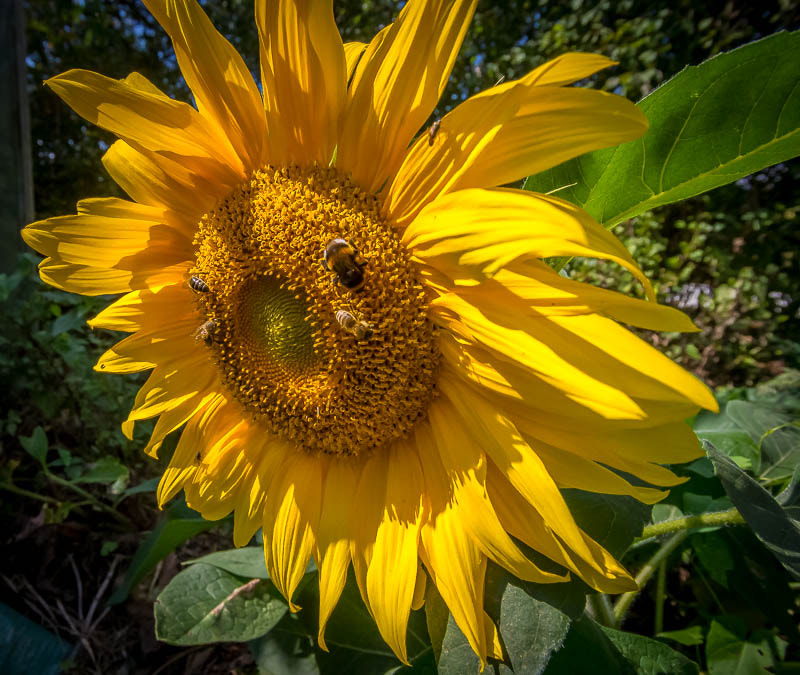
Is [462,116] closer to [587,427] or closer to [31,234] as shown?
[587,427]

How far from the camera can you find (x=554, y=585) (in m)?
0.77

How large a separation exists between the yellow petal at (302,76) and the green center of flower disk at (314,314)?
49 millimetres

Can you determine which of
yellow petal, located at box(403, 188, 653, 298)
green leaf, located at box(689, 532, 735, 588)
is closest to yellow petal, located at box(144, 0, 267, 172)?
yellow petal, located at box(403, 188, 653, 298)

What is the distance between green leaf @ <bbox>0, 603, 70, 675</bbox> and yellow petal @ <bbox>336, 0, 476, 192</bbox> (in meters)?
1.81

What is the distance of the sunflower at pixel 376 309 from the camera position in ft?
2.02

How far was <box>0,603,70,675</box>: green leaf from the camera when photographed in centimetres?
159

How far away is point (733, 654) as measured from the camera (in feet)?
3.84

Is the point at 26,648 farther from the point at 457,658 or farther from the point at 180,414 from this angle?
the point at 457,658

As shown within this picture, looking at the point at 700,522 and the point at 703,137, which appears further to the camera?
the point at 700,522

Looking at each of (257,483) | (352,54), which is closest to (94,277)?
(257,483)

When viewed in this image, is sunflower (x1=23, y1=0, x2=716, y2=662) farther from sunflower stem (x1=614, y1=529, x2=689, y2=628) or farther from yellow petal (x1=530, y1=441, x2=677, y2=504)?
sunflower stem (x1=614, y1=529, x2=689, y2=628)

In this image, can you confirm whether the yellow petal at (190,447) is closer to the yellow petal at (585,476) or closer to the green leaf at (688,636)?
the yellow petal at (585,476)

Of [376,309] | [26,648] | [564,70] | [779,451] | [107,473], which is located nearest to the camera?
[564,70]

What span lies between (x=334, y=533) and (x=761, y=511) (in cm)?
67
